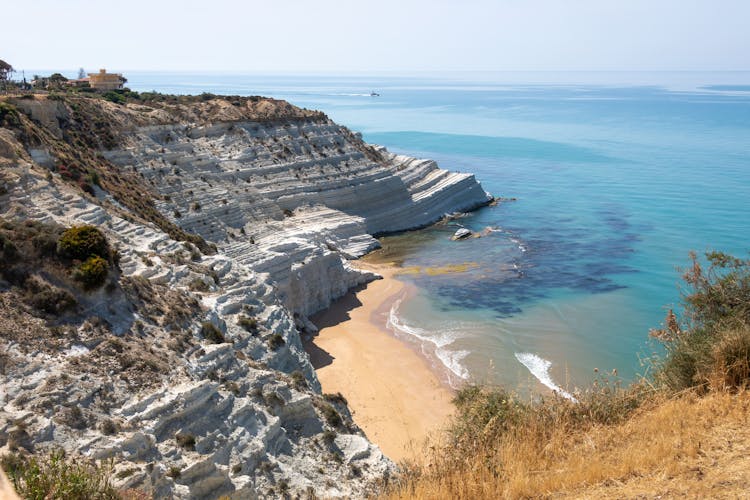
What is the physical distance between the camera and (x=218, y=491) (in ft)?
41.8

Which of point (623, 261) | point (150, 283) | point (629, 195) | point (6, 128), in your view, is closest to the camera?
Answer: point (150, 283)

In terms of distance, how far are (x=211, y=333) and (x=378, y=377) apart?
431 inches

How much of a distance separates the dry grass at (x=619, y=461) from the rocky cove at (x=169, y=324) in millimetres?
6673

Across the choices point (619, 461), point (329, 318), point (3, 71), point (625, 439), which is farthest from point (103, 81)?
point (619, 461)

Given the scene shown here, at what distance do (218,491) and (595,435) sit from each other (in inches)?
331

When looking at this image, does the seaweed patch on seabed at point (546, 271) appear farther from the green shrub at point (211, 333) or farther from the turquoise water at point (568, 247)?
the green shrub at point (211, 333)

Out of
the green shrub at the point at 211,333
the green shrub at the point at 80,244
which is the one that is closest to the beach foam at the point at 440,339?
the green shrub at the point at 211,333

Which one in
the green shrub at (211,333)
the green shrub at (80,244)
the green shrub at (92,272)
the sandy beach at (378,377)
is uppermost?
the green shrub at (80,244)

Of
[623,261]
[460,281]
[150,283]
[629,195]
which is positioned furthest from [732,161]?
[150,283]

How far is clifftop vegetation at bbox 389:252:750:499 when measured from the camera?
7148 millimetres

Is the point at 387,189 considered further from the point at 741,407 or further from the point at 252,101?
the point at 741,407

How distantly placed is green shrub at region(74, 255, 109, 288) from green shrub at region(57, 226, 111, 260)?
374 millimetres

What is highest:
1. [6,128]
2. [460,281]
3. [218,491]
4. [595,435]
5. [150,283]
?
[6,128]

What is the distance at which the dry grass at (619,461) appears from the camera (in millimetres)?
6992
